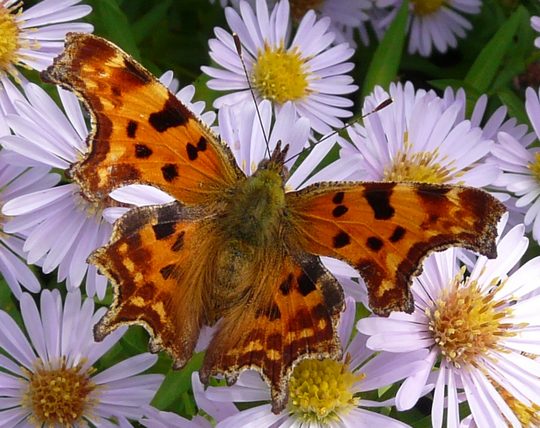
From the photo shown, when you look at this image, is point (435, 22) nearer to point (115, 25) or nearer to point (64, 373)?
point (115, 25)

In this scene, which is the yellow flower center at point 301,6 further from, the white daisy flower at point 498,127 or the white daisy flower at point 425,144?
the white daisy flower at point 425,144

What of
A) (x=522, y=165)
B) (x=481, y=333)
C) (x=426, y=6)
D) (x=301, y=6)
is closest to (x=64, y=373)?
(x=481, y=333)

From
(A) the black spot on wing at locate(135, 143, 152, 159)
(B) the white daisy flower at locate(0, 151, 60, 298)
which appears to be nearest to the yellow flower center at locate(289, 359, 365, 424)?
(A) the black spot on wing at locate(135, 143, 152, 159)

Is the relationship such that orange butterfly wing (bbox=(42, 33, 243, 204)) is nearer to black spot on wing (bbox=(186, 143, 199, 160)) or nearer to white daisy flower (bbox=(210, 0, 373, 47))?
black spot on wing (bbox=(186, 143, 199, 160))

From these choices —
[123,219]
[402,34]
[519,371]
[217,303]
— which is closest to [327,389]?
[217,303]

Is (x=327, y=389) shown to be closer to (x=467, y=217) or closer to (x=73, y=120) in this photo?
(x=467, y=217)

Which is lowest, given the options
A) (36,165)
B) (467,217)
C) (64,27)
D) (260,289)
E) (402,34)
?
(260,289)

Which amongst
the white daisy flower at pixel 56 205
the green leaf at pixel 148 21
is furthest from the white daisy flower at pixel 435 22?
the white daisy flower at pixel 56 205
